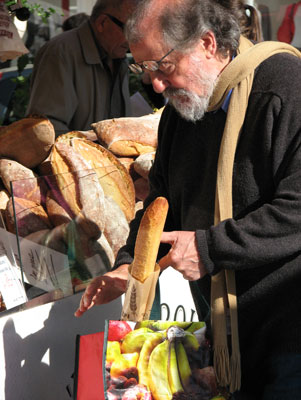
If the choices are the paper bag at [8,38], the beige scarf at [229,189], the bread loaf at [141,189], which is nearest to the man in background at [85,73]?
the paper bag at [8,38]

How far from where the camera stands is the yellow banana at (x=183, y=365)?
1.56 m

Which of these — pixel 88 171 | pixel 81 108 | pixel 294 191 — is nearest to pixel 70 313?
pixel 88 171

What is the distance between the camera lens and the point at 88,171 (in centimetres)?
232

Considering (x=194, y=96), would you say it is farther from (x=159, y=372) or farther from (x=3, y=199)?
(x=3, y=199)

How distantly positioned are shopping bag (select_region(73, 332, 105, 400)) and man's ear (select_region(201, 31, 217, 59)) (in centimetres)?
88

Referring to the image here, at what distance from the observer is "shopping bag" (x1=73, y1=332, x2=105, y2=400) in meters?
1.60

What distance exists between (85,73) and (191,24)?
7.34ft

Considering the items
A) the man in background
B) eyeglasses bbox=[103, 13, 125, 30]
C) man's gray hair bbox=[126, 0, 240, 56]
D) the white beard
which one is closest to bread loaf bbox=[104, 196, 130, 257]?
the white beard

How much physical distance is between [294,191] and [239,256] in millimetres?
227

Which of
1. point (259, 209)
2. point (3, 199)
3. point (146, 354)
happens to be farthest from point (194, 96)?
point (3, 199)

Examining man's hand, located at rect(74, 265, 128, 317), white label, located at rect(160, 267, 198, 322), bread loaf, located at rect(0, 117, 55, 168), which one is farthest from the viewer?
bread loaf, located at rect(0, 117, 55, 168)

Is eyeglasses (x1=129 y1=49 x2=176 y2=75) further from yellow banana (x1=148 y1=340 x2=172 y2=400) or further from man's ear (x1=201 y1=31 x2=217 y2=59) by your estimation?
yellow banana (x1=148 y1=340 x2=172 y2=400)

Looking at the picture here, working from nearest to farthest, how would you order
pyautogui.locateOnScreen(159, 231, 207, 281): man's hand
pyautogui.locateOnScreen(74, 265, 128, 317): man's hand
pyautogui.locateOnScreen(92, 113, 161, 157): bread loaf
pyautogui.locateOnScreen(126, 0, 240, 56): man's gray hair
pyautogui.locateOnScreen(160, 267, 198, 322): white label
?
1. pyautogui.locateOnScreen(159, 231, 207, 281): man's hand
2. pyautogui.locateOnScreen(126, 0, 240, 56): man's gray hair
3. pyautogui.locateOnScreen(74, 265, 128, 317): man's hand
4. pyautogui.locateOnScreen(160, 267, 198, 322): white label
5. pyautogui.locateOnScreen(92, 113, 161, 157): bread loaf

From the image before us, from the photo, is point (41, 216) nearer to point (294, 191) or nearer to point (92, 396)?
point (92, 396)
